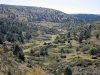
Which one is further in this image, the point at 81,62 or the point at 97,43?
the point at 97,43

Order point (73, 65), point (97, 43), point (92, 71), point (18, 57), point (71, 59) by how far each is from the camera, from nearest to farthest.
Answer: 1. point (18, 57)
2. point (92, 71)
3. point (73, 65)
4. point (71, 59)
5. point (97, 43)

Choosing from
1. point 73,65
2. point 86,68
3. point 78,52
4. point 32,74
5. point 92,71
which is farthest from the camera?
point 78,52

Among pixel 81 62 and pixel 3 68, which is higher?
pixel 3 68

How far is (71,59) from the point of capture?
14712 centimetres

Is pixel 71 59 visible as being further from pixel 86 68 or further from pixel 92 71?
pixel 92 71

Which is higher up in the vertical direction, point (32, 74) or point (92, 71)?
point (32, 74)

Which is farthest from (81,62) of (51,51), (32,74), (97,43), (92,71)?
(32,74)

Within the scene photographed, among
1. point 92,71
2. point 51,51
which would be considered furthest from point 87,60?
point 51,51

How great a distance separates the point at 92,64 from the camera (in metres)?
133

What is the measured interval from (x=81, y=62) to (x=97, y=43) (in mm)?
52519

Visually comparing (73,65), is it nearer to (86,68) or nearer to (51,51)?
(86,68)

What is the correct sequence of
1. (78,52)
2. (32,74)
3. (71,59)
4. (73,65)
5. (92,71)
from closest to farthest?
(32,74)
(92,71)
(73,65)
(71,59)
(78,52)

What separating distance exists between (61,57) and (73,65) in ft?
75.0

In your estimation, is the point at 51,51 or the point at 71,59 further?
the point at 51,51
